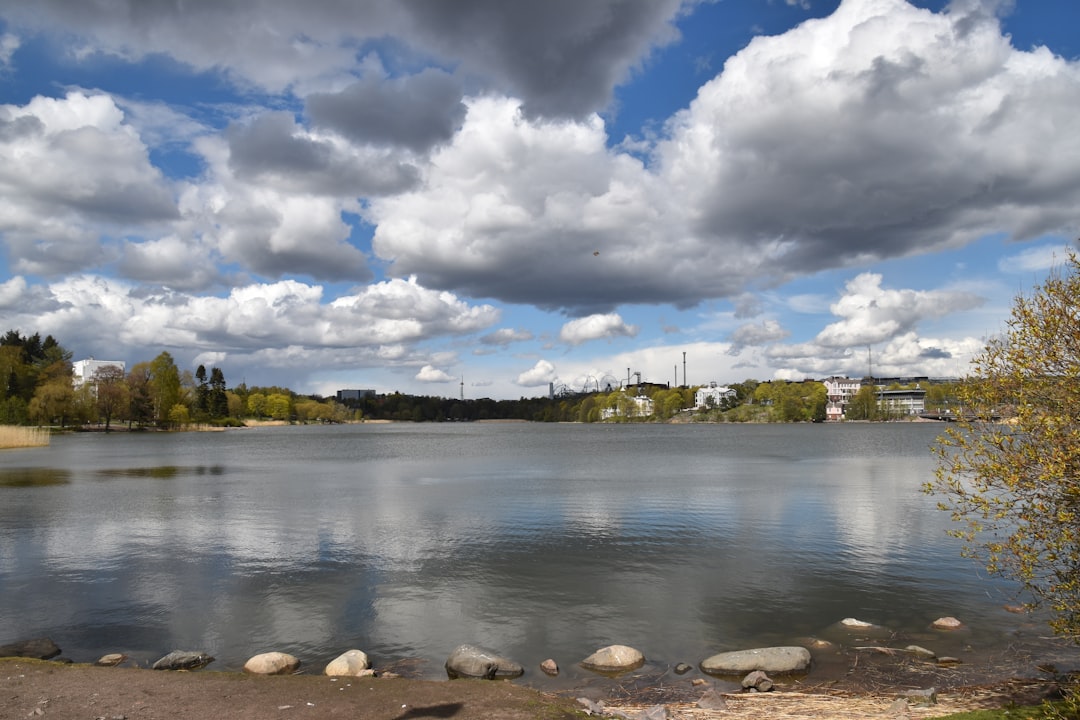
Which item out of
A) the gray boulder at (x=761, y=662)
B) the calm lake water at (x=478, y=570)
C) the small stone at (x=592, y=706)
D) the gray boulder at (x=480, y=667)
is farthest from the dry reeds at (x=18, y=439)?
the gray boulder at (x=761, y=662)

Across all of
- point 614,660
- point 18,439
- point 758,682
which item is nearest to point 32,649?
point 614,660

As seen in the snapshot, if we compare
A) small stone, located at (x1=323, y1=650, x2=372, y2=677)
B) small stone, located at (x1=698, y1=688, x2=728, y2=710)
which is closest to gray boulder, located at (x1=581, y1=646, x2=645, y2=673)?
small stone, located at (x1=698, y1=688, x2=728, y2=710)

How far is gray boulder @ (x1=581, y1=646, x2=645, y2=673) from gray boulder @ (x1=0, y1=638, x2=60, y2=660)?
15.3m

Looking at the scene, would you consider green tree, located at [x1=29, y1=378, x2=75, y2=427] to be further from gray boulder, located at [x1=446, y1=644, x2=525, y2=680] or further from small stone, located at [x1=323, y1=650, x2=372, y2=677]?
gray boulder, located at [x1=446, y1=644, x2=525, y2=680]

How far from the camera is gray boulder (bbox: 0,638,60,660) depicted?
1967 centimetres

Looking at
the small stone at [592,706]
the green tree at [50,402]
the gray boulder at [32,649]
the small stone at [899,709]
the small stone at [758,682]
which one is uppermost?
the green tree at [50,402]

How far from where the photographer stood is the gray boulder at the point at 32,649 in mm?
19672

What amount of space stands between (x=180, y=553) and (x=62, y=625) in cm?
1120

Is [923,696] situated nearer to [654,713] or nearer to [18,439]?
[654,713]

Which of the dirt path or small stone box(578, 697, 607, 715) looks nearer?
the dirt path

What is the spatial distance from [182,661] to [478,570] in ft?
43.6

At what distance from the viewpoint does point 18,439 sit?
12419cm

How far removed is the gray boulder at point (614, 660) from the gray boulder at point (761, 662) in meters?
1.82

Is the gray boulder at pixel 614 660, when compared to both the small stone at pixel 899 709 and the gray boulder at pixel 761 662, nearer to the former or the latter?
the gray boulder at pixel 761 662
